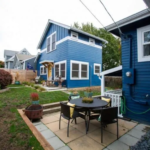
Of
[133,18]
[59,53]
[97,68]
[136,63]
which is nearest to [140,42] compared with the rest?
[136,63]

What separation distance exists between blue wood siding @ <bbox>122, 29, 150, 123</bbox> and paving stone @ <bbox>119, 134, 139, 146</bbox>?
51.0 inches

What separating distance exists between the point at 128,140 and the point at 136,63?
2615 millimetres

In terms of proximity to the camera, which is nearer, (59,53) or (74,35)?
(74,35)

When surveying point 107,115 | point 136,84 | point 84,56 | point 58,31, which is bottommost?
point 107,115

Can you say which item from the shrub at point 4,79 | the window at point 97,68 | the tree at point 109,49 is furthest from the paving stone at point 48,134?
the tree at point 109,49

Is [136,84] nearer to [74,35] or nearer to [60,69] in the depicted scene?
[60,69]

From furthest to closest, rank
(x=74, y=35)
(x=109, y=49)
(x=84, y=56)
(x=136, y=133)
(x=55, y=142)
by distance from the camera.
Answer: (x=109, y=49) → (x=84, y=56) → (x=74, y=35) → (x=136, y=133) → (x=55, y=142)

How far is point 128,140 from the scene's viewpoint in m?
2.56

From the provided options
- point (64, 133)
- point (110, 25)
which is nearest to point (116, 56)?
point (110, 25)

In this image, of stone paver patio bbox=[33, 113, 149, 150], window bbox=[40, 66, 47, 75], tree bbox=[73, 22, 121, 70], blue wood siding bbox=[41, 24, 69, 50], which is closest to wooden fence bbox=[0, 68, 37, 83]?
window bbox=[40, 66, 47, 75]

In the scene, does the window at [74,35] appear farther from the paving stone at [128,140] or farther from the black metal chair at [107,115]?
the paving stone at [128,140]

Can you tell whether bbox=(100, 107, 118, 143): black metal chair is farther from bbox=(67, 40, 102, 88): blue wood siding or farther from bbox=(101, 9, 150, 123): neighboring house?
bbox=(67, 40, 102, 88): blue wood siding

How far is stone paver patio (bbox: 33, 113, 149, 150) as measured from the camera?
2.34 metres

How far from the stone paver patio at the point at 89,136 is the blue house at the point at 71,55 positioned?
17.4 ft
